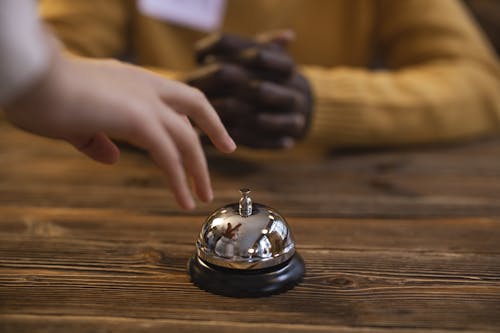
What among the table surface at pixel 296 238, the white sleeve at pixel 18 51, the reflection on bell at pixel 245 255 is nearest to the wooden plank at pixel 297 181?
the table surface at pixel 296 238

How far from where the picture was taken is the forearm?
1.20m

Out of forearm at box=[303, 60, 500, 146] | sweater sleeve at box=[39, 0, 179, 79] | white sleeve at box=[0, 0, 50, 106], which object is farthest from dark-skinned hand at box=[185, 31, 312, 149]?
white sleeve at box=[0, 0, 50, 106]

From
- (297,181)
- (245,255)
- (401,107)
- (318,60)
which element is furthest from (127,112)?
(318,60)

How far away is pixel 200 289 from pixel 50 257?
18 cm

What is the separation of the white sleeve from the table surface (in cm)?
20

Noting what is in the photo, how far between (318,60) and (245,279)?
3.80 ft

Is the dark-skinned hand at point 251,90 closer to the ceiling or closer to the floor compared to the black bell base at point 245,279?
closer to the floor

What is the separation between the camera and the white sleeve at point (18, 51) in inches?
14.8

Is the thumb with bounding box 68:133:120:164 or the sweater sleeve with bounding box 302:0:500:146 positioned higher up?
the thumb with bounding box 68:133:120:164

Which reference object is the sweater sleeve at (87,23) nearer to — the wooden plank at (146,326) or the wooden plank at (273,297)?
the wooden plank at (273,297)

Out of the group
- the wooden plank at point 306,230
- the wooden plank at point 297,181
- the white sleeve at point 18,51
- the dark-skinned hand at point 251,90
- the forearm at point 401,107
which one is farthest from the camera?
the forearm at point 401,107

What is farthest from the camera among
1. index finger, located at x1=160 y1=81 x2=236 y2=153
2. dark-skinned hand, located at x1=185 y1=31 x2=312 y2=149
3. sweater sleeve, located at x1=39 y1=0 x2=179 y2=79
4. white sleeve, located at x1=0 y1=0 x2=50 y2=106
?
sweater sleeve, located at x1=39 y1=0 x2=179 y2=79

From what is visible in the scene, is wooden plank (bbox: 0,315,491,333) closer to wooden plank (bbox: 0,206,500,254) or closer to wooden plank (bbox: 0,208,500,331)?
wooden plank (bbox: 0,208,500,331)

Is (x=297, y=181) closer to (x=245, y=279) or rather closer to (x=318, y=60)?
(x=245, y=279)
